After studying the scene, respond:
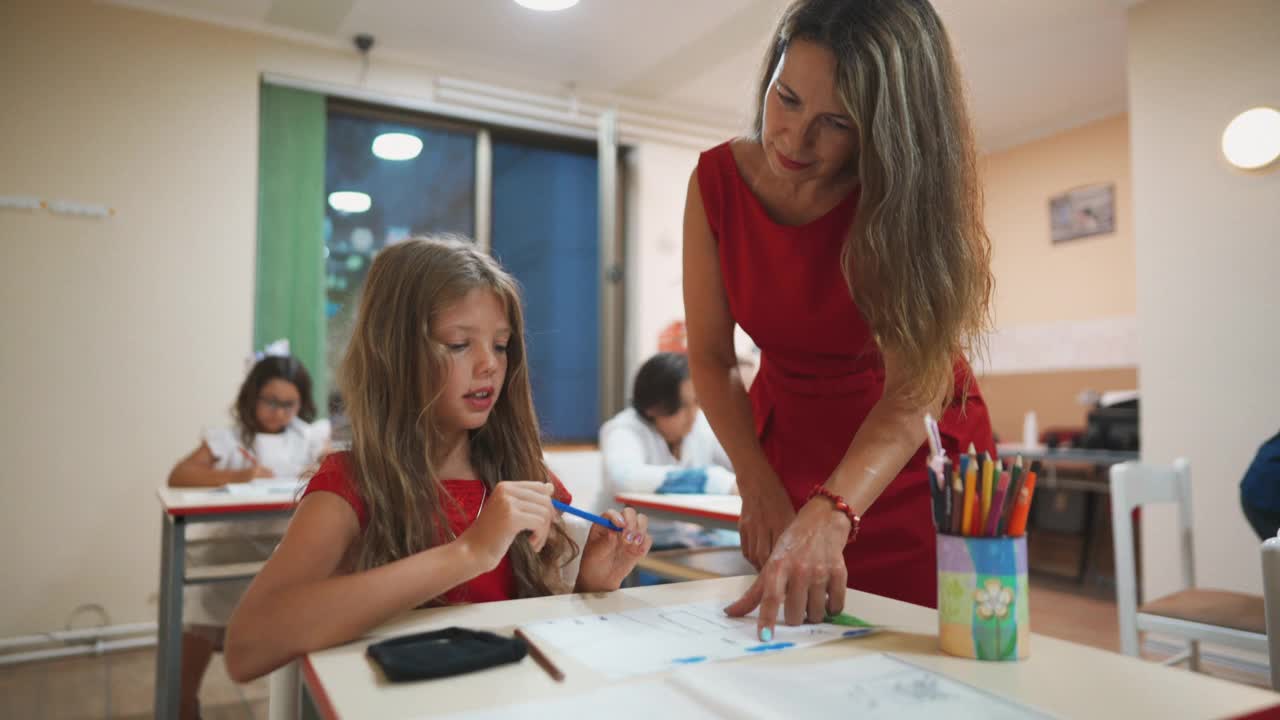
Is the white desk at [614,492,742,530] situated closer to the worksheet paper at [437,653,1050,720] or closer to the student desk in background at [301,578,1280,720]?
the student desk in background at [301,578,1280,720]

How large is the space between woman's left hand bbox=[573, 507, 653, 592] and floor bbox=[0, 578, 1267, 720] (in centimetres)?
197

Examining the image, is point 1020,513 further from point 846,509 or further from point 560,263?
point 560,263

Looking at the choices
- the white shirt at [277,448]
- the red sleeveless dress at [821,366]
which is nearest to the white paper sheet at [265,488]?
the white shirt at [277,448]

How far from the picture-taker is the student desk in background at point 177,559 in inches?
87.8

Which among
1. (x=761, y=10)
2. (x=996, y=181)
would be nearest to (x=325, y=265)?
(x=761, y=10)

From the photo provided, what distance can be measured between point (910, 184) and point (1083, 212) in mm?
5038

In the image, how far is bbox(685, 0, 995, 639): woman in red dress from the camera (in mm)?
1005

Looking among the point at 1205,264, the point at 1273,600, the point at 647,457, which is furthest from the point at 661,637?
the point at 1205,264

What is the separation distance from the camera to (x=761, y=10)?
12.9ft

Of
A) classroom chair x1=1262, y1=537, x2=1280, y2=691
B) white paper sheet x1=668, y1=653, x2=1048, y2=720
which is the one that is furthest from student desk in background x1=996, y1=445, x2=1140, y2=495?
white paper sheet x1=668, y1=653, x2=1048, y2=720

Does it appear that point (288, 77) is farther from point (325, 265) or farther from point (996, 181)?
point (996, 181)

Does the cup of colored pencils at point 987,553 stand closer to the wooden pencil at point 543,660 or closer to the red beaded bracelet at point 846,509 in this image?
the red beaded bracelet at point 846,509

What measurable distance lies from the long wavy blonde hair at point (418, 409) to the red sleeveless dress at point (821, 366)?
37 cm

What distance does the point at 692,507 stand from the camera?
248cm
